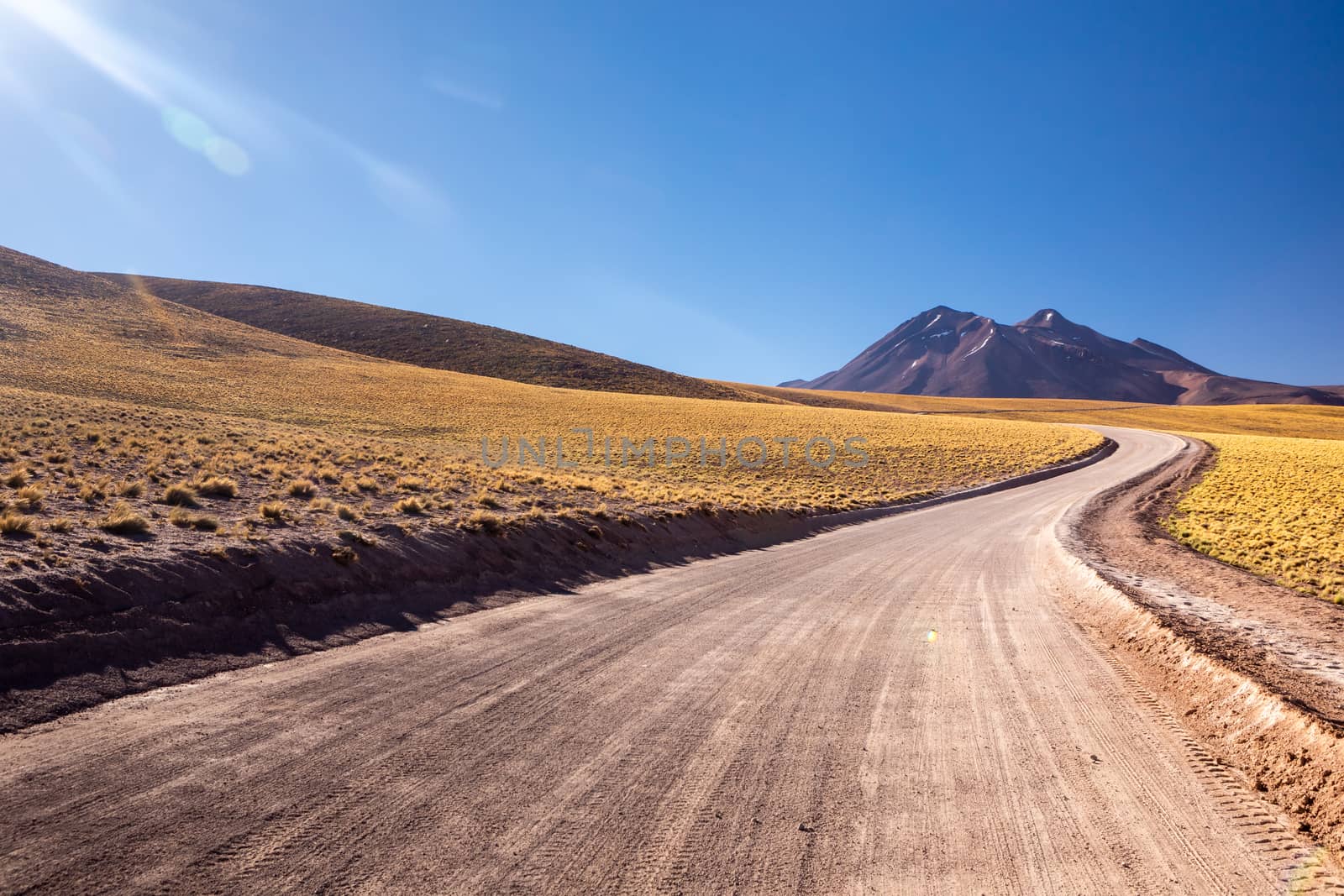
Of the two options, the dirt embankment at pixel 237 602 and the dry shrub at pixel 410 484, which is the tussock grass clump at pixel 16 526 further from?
the dry shrub at pixel 410 484

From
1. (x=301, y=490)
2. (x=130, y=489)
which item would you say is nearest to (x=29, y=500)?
(x=130, y=489)

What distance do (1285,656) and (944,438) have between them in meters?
45.4

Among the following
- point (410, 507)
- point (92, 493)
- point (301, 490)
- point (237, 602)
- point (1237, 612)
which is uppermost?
point (92, 493)

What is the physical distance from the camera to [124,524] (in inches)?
335

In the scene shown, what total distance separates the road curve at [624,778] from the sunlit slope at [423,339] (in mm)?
83964

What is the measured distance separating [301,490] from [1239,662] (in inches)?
605

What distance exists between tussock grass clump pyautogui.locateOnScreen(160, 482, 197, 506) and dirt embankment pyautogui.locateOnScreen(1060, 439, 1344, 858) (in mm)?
14137

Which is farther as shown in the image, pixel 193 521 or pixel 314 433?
pixel 314 433

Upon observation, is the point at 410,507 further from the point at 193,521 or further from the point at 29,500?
the point at 29,500

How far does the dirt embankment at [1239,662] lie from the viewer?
4484 millimetres

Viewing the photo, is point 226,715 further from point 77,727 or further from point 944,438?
point 944,438

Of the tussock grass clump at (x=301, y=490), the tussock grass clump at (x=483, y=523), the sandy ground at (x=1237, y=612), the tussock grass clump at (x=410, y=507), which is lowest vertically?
the sandy ground at (x=1237, y=612)

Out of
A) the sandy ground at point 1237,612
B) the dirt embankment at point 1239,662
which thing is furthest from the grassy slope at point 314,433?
the sandy ground at point 1237,612

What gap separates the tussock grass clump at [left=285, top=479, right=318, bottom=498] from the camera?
13.5 metres
